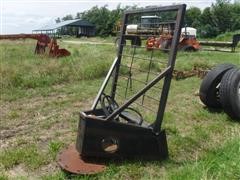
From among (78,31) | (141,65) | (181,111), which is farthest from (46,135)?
(78,31)

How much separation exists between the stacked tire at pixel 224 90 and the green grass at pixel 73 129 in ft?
0.58

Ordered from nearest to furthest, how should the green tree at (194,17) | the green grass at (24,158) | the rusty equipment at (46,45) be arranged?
the green grass at (24,158), the rusty equipment at (46,45), the green tree at (194,17)

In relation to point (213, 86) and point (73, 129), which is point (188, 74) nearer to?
point (213, 86)

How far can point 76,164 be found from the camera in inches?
147

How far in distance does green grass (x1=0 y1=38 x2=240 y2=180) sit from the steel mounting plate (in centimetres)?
7

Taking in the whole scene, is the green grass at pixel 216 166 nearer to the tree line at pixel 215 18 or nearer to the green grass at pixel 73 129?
the green grass at pixel 73 129

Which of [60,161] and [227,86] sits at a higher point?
[227,86]

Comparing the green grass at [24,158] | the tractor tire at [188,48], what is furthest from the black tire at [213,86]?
the tractor tire at [188,48]

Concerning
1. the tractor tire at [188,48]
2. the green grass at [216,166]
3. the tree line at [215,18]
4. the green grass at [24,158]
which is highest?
the tree line at [215,18]

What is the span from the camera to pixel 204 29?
4438 centimetres

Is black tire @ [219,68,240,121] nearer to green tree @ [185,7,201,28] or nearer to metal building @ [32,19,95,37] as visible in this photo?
green tree @ [185,7,201,28]

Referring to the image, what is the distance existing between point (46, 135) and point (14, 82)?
3.55 meters

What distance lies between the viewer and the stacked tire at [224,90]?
17.1 feet

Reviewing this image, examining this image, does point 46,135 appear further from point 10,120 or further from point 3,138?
point 10,120
